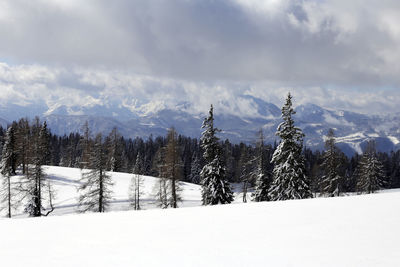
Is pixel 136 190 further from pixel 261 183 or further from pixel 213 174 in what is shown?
pixel 261 183

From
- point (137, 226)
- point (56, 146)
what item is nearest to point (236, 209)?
point (137, 226)

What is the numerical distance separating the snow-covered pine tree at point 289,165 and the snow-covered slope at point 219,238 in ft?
42.9

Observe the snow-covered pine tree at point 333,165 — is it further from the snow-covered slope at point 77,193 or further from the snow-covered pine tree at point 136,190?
the snow-covered pine tree at point 136,190

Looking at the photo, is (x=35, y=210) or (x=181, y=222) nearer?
(x=181, y=222)

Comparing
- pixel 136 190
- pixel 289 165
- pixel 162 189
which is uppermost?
pixel 289 165

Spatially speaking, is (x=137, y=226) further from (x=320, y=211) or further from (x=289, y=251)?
(x=320, y=211)

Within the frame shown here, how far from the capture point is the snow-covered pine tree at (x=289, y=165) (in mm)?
30359

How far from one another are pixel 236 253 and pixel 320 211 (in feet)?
26.3

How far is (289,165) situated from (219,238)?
834 inches

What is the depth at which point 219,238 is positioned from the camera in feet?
38.0

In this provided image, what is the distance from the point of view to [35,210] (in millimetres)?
36688

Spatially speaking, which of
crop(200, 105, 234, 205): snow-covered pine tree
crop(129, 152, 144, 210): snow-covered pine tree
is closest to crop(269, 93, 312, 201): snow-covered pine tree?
crop(200, 105, 234, 205): snow-covered pine tree

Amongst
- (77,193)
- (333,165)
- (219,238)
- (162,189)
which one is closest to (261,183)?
(333,165)

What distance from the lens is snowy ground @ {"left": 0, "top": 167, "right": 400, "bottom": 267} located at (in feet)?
30.1
